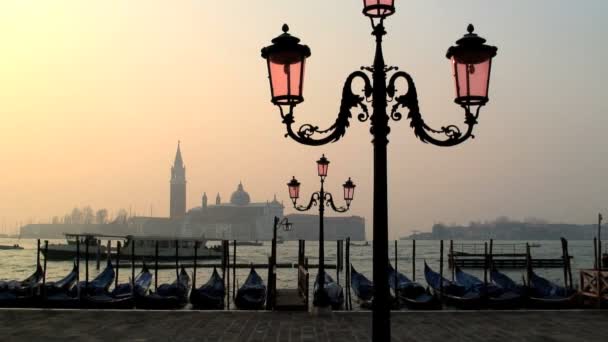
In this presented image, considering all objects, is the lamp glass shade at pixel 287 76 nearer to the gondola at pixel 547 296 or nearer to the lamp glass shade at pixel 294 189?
the lamp glass shade at pixel 294 189

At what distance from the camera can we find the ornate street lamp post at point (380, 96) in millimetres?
4605

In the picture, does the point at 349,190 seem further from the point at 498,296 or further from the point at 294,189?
the point at 498,296

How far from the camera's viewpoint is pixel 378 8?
4.64 meters

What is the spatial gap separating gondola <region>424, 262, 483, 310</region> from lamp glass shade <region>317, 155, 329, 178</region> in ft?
28.9

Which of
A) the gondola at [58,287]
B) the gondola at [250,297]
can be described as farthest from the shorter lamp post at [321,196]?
the gondola at [58,287]

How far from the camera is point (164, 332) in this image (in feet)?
31.6

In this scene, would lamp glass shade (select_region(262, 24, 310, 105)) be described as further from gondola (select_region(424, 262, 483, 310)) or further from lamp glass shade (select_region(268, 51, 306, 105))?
gondola (select_region(424, 262, 483, 310))

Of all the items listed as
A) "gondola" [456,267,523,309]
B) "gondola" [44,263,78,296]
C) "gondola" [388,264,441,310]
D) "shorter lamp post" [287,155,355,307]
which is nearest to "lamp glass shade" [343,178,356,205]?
"shorter lamp post" [287,155,355,307]

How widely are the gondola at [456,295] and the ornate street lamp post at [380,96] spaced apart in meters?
15.8

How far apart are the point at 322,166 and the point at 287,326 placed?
430 cm

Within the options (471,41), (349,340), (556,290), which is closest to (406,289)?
(556,290)

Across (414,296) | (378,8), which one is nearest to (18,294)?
(414,296)

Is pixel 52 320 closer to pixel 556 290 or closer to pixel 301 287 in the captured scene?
pixel 301 287

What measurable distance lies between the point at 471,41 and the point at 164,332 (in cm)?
727
